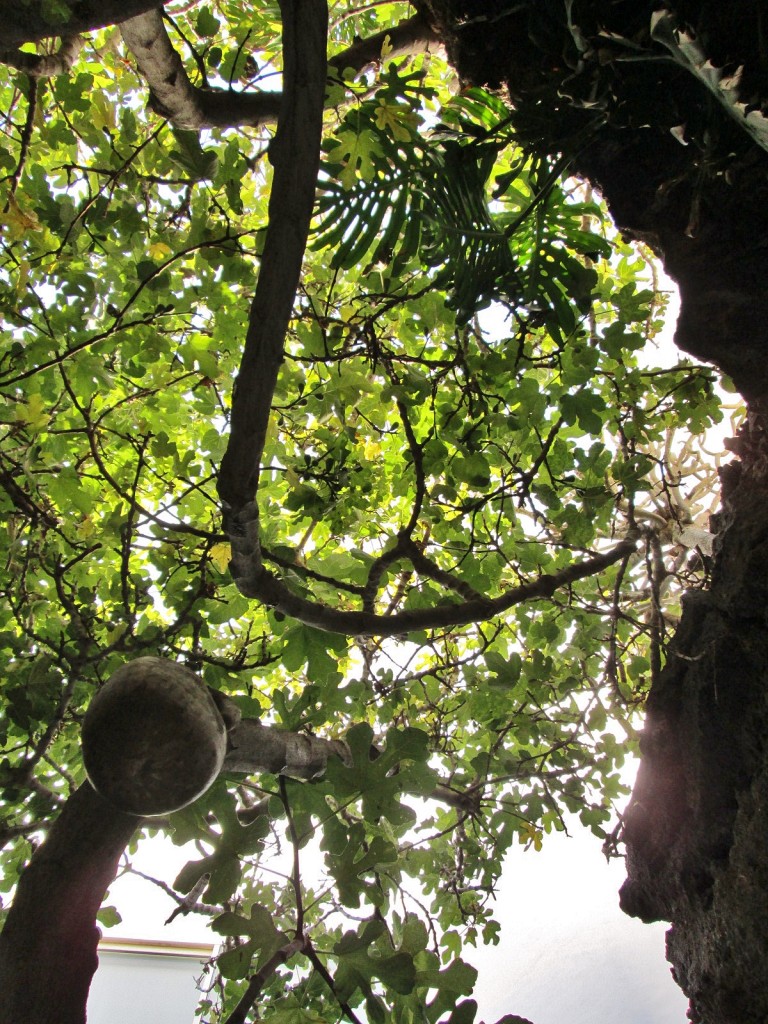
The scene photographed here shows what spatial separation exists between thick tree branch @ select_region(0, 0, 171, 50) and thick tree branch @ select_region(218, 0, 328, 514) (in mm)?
569

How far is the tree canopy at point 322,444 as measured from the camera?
1.50 metres

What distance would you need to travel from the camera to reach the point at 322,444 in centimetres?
275

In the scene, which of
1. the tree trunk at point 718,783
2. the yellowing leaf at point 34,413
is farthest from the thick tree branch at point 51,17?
the tree trunk at point 718,783

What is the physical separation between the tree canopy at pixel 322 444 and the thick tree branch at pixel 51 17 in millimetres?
14

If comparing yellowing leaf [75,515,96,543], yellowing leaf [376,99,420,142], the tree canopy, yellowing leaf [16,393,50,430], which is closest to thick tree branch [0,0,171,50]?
the tree canopy

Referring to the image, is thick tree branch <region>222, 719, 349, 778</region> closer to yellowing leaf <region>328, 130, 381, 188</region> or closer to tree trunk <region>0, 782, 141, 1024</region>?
tree trunk <region>0, 782, 141, 1024</region>

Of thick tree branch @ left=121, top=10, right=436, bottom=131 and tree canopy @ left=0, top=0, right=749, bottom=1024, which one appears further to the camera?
thick tree branch @ left=121, top=10, right=436, bottom=131

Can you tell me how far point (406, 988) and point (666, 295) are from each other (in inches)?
126

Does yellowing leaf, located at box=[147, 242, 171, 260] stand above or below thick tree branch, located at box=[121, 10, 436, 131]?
below

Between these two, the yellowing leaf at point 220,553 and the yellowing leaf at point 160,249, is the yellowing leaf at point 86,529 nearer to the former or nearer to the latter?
the yellowing leaf at point 220,553

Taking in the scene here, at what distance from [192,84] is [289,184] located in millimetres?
1483

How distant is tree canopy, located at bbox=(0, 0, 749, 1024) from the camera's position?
1.50 m

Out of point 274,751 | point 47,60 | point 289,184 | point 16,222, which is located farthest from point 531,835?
point 47,60

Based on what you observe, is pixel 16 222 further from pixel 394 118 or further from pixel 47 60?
pixel 394 118
